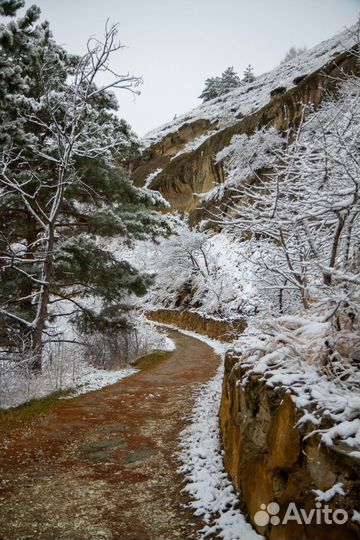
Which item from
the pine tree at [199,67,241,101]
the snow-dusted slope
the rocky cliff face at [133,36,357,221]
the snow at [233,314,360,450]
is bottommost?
the snow at [233,314,360,450]

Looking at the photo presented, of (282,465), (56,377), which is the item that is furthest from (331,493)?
(56,377)

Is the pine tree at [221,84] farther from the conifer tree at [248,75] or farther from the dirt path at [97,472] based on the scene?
the dirt path at [97,472]

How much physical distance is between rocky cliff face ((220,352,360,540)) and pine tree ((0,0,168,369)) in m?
5.81

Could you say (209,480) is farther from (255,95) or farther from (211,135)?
(255,95)

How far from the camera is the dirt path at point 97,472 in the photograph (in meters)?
3.37

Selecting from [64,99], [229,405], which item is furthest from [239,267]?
[229,405]

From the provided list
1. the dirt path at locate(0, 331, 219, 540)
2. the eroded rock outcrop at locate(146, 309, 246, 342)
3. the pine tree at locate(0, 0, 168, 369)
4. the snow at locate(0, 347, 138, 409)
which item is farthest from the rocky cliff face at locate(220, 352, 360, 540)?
the eroded rock outcrop at locate(146, 309, 246, 342)

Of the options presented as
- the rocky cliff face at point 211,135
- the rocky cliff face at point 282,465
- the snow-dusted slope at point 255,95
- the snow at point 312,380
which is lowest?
the rocky cliff face at point 282,465

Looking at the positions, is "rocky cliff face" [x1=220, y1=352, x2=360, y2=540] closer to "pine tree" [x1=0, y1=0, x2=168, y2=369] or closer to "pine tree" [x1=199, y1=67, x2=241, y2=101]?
"pine tree" [x1=0, y1=0, x2=168, y2=369]

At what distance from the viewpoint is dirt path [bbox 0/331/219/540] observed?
3.37 meters

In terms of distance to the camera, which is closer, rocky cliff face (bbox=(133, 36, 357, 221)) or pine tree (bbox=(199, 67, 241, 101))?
rocky cliff face (bbox=(133, 36, 357, 221))

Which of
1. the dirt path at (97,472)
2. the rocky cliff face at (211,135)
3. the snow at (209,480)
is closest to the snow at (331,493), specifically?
the snow at (209,480)

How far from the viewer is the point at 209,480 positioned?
4172mm

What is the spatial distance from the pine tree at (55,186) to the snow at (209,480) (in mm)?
4306
